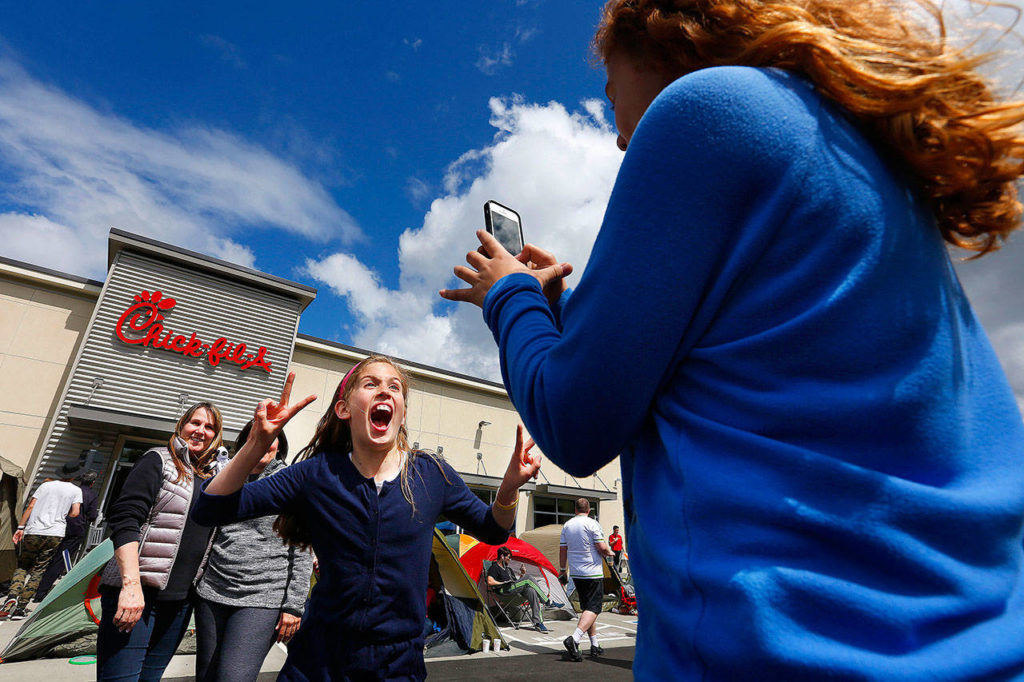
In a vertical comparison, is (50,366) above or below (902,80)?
above

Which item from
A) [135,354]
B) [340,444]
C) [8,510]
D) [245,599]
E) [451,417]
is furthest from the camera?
[451,417]

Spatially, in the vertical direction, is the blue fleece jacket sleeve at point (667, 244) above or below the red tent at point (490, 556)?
above

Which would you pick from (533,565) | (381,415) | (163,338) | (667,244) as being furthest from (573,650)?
(163,338)

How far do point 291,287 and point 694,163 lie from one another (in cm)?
1884

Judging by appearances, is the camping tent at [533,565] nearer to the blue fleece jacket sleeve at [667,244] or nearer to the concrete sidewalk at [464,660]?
the concrete sidewalk at [464,660]

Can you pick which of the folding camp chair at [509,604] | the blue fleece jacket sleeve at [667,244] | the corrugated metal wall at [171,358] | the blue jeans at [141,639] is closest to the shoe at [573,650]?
the folding camp chair at [509,604]

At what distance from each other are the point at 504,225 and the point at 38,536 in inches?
384

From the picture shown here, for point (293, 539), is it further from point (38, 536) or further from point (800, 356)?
point (38, 536)

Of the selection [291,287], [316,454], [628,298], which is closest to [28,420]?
[291,287]

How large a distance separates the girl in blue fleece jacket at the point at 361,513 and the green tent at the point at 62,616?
414 centimetres

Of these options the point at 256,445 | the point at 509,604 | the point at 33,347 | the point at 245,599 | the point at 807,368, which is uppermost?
the point at 33,347

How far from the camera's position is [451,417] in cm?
2122

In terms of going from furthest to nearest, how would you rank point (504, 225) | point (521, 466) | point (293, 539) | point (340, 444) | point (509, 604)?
point (509, 604), point (340, 444), point (293, 539), point (521, 466), point (504, 225)

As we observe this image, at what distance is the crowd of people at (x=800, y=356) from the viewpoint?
63cm
